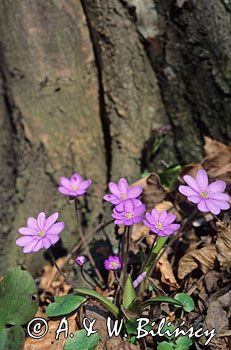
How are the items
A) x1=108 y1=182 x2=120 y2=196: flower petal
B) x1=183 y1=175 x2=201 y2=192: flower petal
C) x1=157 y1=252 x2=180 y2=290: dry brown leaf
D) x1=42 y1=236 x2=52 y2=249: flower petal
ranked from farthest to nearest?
x1=157 y1=252 x2=180 y2=290: dry brown leaf < x1=108 y1=182 x2=120 y2=196: flower petal < x1=183 y1=175 x2=201 y2=192: flower petal < x1=42 y1=236 x2=52 y2=249: flower petal

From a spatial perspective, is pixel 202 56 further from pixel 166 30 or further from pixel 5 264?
pixel 5 264

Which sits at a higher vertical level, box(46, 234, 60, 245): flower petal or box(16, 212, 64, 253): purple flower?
box(46, 234, 60, 245): flower petal

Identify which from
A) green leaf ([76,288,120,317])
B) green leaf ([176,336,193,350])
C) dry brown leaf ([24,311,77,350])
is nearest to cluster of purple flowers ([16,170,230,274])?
green leaf ([76,288,120,317])

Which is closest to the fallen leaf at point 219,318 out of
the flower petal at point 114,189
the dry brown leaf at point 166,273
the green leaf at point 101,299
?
the dry brown leaf at point 166,273

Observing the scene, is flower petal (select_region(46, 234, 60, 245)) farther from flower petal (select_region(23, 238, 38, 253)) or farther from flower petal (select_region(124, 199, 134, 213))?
flower petal (select_region(124, 199, 134, 213))

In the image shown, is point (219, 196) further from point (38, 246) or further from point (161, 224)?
point (38, 246)

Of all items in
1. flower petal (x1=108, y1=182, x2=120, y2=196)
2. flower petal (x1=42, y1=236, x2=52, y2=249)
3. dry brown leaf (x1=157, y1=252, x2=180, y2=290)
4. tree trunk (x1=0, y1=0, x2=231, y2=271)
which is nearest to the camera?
flower petal (x1=42, y1=236, x2=52, y2=249)

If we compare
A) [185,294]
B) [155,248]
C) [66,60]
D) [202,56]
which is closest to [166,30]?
[202,56]
